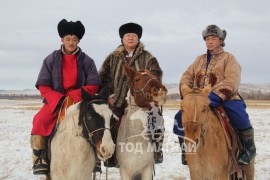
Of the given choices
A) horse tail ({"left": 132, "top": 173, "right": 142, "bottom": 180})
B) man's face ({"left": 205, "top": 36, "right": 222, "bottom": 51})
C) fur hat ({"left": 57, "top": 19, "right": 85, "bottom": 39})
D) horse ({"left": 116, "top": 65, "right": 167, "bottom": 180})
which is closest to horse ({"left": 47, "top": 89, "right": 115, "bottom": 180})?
horse ({"left": 116, "top": 65, "right": 167, "bottom": 180})

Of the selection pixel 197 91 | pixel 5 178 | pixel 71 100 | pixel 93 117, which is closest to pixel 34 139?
pixel 71 100

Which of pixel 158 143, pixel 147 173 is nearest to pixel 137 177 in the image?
pixel 147 173

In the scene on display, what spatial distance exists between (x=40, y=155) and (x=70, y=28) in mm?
1957

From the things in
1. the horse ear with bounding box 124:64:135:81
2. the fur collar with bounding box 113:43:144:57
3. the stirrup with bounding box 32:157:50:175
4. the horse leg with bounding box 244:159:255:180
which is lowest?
the horse leg with bounding box 244:159:255:180

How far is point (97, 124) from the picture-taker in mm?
3748

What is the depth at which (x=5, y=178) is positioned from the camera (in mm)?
7562

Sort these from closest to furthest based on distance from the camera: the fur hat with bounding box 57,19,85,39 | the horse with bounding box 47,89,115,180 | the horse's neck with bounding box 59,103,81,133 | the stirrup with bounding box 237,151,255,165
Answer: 1. the horse with bounding box 47,89,115,180
2. the horse's neck with bounding box 59,103,81,133
3. the stirrup with bounding box 237,151,255,165
4. the fur hat with bounding box 57,19,85,39

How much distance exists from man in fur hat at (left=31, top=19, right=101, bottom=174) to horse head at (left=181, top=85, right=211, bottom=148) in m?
1.63

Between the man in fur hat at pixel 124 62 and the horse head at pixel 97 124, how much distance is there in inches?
41.0

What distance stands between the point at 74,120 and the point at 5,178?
4.65 m

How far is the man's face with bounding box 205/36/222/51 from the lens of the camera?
4.93 metres

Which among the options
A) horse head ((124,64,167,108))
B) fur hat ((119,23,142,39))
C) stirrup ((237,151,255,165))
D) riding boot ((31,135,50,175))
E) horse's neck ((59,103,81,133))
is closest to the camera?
horse's neck ((59,103,81,133))

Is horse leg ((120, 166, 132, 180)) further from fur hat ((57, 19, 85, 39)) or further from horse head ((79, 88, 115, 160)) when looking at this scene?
fur hat ((57, 19, 85, 39))

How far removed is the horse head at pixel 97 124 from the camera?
364 centimetres
